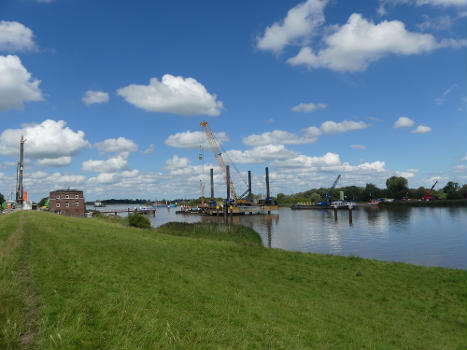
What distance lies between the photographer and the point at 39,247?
54.1 feet

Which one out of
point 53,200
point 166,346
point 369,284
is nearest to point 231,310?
point 166,346

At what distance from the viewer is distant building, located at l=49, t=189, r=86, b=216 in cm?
9362

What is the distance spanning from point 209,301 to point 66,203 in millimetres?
96325

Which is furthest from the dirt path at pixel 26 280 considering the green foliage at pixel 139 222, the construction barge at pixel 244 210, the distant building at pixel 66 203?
the construction barge at pixel 244 210

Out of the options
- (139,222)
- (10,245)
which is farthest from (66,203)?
(10,245)

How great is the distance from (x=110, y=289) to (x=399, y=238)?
188 feet

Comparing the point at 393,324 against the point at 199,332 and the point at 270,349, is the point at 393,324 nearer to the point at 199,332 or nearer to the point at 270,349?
the point at 270,349

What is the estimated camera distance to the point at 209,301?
12266 mm

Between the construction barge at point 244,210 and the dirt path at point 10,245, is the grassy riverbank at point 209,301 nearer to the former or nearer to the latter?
the dirt path at point 10,245

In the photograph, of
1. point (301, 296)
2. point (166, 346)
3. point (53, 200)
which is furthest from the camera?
point (53, 200)

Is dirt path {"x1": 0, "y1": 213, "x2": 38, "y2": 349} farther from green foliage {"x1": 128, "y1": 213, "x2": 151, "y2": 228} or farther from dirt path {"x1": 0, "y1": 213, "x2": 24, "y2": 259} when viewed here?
green foliage {"x1": 128, "y1": 213, "x2": 151, "y2": 228}

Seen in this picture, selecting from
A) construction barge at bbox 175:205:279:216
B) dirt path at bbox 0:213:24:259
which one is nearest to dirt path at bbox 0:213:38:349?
dirt path at bbox 0:213:24:259

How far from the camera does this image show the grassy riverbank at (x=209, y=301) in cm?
809

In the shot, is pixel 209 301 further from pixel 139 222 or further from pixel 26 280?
pixel 139 222
